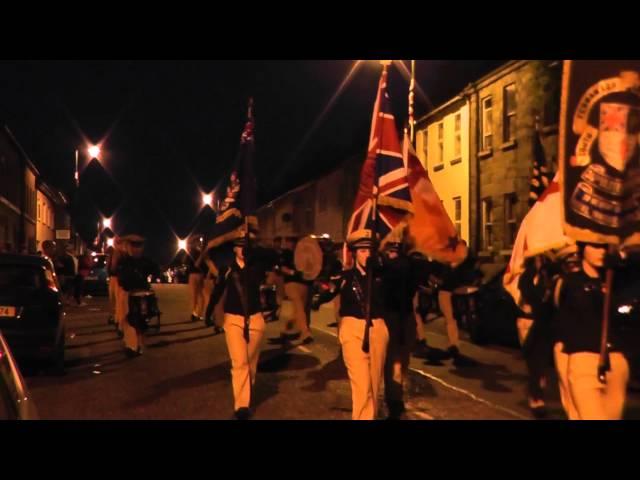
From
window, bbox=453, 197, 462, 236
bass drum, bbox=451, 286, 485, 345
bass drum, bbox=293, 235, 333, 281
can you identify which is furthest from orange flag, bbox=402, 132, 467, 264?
window, bbox=453, 197, 462, 236

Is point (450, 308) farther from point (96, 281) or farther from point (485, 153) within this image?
point (96, 281)

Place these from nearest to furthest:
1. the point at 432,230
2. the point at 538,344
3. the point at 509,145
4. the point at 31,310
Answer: the point at 538,344 → the point at 31,310 → the point at 432,230 → the point at 509,145

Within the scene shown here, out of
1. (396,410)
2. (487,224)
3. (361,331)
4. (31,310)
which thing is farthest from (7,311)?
(487,224)

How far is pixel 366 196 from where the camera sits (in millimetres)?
8703

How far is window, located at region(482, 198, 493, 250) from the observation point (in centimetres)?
2631

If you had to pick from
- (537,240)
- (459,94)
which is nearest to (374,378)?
(537,240)

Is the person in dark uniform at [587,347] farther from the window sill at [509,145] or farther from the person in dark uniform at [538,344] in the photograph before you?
the window sill at [509,145]

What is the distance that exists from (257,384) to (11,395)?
7568mm

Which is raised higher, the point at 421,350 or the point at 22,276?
the point at 22,276

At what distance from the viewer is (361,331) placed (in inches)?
298

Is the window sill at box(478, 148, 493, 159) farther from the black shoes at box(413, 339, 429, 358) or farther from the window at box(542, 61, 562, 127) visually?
the black shoes at box(413, 339, 429, 358)

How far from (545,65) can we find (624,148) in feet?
Result: 57.6

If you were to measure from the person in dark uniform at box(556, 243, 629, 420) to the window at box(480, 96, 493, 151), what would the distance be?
20410mm

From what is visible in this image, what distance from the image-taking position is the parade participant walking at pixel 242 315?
859 centimetres
